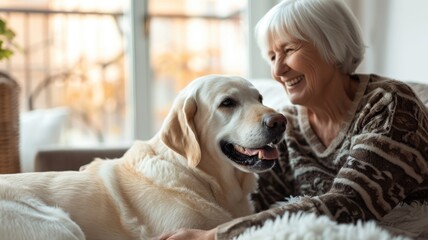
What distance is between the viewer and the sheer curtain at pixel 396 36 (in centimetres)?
224

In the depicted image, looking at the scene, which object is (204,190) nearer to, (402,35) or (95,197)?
(95,197)

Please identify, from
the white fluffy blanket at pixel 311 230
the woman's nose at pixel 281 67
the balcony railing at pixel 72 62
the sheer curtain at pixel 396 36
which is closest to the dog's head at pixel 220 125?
the woman's nose at pixel 281 67

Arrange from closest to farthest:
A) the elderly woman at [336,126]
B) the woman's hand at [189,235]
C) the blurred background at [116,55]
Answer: the woman's hand at [189,235], the elderly woman at [336,126], the blurred background at [116,55]

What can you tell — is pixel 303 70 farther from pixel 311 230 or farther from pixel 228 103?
pixel 311 230

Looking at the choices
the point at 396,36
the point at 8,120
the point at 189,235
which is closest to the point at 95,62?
the point at 8,120

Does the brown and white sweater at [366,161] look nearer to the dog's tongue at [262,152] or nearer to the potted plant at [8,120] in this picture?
the dog's tongue at [262,152]

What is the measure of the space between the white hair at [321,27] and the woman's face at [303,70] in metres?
0.02

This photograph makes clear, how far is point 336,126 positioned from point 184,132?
53 cm

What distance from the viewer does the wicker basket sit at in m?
2.24

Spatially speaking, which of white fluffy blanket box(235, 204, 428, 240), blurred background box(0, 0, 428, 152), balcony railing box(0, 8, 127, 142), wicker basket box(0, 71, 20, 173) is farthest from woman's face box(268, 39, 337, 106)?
balcony railing box(0, 8, 127, 142)

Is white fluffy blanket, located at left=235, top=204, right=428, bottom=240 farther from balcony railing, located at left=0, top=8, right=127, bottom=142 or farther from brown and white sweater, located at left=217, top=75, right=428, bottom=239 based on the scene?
balcony railing, located at left=0, top=8, right=127, bottom=142

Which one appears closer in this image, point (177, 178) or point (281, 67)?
point (177, 178)

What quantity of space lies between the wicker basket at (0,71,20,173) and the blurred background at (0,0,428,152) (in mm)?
897

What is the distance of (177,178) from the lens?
157 cm
